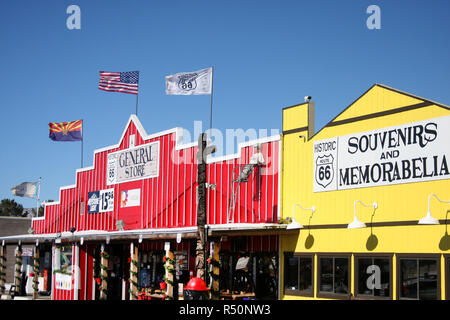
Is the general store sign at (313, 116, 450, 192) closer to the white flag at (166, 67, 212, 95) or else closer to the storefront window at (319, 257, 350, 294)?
the storefront window at (319, 257, 350, 294)

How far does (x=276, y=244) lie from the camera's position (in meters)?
19.2

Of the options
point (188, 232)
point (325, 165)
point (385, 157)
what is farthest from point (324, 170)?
point (188, 232)

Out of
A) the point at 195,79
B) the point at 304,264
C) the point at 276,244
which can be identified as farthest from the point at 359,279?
the point at 195,79

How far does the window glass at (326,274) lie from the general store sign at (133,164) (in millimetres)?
10395

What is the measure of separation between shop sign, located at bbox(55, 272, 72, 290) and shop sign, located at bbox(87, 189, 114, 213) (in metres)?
3.50

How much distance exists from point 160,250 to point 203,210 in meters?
8.29

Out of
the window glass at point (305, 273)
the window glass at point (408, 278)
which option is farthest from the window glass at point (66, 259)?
the window glass at point (408, 278)

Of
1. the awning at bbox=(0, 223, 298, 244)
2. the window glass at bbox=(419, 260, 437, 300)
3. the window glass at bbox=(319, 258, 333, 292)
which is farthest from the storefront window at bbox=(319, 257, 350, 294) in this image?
the window glass at bbox=(419, 260, 437, 300)

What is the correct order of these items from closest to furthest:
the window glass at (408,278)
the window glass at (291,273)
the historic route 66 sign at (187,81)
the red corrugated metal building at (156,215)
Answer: the window glass at (408,278) → the window glass at (291,273) → the red corrugated metal building at (156,215) → the historic route 66 sign at (187,81)

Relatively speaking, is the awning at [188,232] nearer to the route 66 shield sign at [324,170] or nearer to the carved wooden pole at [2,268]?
the route 66 shield sign at [324,170]

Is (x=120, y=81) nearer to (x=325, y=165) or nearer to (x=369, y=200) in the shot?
(x=325, y=165)

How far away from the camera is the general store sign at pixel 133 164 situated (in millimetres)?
25719

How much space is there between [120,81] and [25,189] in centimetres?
1377

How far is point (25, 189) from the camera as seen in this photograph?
123ft
